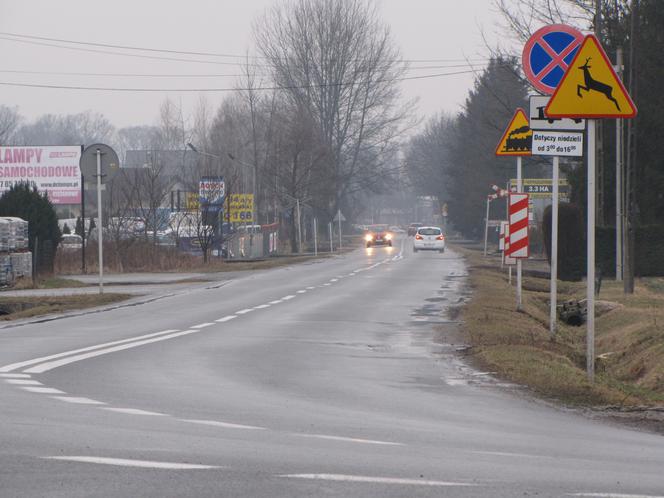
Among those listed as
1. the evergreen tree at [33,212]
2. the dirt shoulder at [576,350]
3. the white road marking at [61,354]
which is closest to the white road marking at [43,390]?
the white road marking at [61,354]

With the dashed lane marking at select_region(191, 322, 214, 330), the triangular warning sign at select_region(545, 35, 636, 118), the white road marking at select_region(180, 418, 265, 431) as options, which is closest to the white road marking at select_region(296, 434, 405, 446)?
the white road marking at select_region(180, 418, 265, 431)

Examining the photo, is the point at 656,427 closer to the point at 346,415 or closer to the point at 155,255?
the point at 346,415

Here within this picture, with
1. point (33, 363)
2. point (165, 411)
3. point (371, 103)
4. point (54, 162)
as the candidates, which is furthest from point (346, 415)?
point (371, 103)

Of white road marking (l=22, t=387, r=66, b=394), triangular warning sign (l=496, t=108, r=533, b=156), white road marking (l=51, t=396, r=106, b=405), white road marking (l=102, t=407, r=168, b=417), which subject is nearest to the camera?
white road marking (l=102, t=407, r=168, b=417)

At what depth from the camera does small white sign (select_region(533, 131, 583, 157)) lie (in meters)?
13.8

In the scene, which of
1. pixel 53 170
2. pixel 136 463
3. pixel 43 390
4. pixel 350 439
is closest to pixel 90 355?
pixel 43 390

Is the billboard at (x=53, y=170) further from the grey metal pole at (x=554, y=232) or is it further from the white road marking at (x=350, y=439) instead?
the white road marking at (x=350, y=439)

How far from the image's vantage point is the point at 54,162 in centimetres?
6462

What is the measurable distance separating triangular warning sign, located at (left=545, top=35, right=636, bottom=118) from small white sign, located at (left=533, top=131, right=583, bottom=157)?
124 inches

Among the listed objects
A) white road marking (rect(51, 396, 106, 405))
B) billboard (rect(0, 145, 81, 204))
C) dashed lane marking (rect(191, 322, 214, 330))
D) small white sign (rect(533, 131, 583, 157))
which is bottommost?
dashed lane marking (rect(191, 322, 214, 330))

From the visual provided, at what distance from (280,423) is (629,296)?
712 inches

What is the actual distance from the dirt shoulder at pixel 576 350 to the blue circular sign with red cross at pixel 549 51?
3.04 meters

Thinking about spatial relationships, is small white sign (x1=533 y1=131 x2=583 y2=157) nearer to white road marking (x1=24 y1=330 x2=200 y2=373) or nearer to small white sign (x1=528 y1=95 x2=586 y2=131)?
small white sign (x1=528 y1=95 x2=586 y2=131)

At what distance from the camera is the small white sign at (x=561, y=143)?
13.8m
